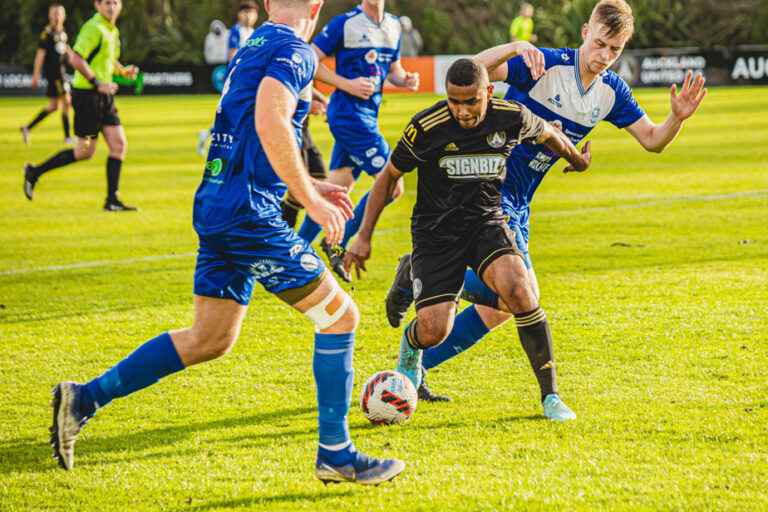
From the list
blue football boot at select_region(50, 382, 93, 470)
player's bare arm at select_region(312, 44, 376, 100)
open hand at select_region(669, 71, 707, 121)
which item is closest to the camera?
blue football boot at select_region(50, 382, 93, 470)

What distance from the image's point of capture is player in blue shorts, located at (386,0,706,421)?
19.9 ft

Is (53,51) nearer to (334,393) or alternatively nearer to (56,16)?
(56,16)

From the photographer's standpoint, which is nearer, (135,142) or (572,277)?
(572,277)

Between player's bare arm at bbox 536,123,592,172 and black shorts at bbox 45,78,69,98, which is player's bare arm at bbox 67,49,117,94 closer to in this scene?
player's bare arm at bbox 536,123,592,172

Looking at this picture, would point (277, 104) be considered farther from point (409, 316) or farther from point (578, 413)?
point (409, 316)

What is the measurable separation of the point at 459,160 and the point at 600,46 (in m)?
1.09

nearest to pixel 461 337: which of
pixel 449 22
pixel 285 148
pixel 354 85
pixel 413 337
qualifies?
pixel 413 337

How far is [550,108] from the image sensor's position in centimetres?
636

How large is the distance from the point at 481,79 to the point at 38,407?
273 cm

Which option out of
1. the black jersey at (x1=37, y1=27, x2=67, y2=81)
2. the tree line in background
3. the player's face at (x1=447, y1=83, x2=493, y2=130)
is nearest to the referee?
the player's face at (x1=447, y1=83, x2=493, y2=130)

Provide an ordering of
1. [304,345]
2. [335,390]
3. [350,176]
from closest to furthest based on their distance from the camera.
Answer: [335,390] → [304,345] → [350,176]

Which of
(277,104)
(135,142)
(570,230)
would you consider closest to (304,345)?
(277,104)

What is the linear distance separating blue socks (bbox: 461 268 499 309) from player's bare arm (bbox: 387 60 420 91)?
431cm

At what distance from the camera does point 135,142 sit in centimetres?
2288
